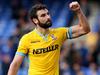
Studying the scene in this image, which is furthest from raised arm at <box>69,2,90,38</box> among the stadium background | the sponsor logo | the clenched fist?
the stadium background

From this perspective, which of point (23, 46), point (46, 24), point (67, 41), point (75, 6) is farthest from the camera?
point (67, 41)

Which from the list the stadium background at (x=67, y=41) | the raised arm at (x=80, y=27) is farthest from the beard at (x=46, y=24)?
the stadium background at (x=67, y=41)

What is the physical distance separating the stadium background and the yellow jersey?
11.8 feet

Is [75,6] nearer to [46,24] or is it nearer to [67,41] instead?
[46,24]

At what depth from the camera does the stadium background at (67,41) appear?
47.6ft

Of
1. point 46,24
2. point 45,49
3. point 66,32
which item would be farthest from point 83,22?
point 45,49

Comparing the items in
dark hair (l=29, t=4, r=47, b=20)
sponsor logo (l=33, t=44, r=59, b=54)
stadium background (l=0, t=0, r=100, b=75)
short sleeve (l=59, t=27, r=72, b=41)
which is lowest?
stadium background (l=0, t=0, r=100, b=75)

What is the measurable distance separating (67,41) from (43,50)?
6628mm

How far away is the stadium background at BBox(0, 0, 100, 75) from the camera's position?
→ 1451cm

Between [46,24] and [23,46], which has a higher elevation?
[46,24]

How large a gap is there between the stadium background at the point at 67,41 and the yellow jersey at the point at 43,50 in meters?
3.60

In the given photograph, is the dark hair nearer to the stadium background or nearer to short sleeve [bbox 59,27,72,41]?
short sleeve [bbox 59,27,72,41]

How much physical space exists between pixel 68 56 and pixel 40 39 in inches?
199

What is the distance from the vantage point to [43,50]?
9695 mm
